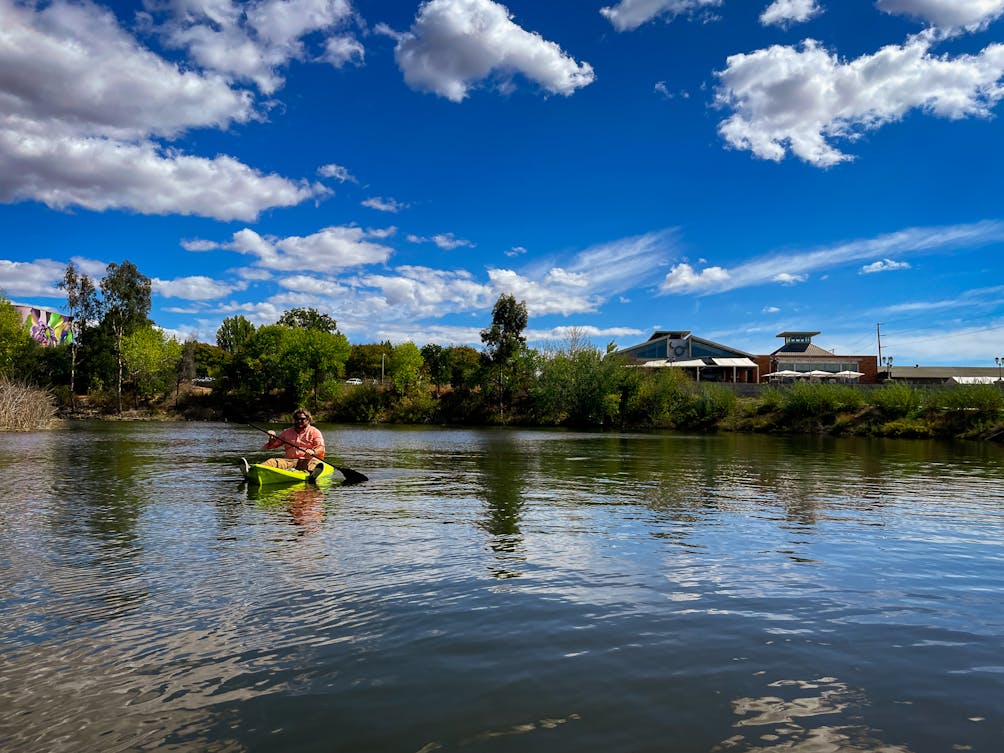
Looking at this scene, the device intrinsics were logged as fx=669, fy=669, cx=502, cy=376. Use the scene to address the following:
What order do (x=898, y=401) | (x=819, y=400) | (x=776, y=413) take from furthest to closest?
(x=776, y=413) < (x=819, y=400) < (x=898, y=401)

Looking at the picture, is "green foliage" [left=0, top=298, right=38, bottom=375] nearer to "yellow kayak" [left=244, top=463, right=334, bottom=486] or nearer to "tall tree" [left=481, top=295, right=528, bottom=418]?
"tall tree" [left=481, top=295, right=528, bottom=418]

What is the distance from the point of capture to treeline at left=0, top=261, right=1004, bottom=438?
66.9 meters

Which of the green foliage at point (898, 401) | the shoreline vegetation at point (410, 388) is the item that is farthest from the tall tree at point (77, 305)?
the green foliage at point (898, 401)

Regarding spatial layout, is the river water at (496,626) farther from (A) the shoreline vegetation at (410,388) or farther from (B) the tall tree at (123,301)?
A: (B) the tall tree at (123,301)

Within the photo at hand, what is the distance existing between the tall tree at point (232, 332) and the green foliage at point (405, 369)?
4770 cm

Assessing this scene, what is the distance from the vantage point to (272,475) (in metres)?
19.4

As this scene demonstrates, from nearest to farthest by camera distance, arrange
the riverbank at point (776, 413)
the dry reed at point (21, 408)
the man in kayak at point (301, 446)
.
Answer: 1. the man in kayak at point (301, 446)
2. the dry reed at point (21, 408)
3. the riverbank at point (776, 413)

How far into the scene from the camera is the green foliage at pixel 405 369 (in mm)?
91375

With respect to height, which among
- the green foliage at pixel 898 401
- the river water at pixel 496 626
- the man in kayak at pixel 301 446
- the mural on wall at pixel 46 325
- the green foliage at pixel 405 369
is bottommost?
the river water at pixel 496 626

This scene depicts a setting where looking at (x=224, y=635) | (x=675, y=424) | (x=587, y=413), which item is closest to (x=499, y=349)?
(x=587, y=413)

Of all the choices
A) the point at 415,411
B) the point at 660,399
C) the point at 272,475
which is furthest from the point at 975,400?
the point at 415,411

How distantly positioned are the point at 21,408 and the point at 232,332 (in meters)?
90.4

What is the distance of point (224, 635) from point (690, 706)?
472cm

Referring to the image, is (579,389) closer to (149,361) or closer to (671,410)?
(671,410)
